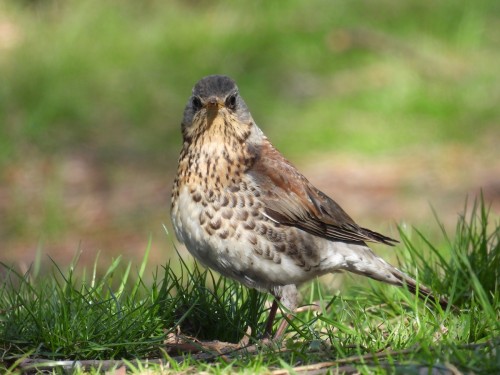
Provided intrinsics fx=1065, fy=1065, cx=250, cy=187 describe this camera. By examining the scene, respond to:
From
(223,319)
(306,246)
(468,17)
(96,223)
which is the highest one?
(468,17)

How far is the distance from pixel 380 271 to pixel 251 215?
0.73 meters

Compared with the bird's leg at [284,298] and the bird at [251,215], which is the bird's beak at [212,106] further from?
the bird's leg at [284,298]

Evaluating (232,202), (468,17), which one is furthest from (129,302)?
(468,17)

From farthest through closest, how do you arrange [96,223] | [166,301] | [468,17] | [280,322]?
[468,17] < [96,223] < [280,322] < [166,301]

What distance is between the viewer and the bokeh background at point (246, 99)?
31.0 ft

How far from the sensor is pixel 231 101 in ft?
17.4

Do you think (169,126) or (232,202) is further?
(169,126)

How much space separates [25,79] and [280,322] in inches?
262

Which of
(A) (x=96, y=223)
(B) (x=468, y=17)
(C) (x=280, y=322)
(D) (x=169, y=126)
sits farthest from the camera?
(B) (x=468, y=17)

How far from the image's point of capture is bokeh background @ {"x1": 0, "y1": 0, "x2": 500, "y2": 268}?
9.45 meters

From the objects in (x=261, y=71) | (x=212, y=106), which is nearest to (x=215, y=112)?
(x=212, y=106)

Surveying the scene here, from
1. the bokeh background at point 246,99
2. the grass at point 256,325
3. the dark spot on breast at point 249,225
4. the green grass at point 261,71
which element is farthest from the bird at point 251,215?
the green grass at point 261,71

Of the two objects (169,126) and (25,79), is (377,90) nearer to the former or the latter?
(169,126)

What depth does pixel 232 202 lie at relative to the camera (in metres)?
5.00
